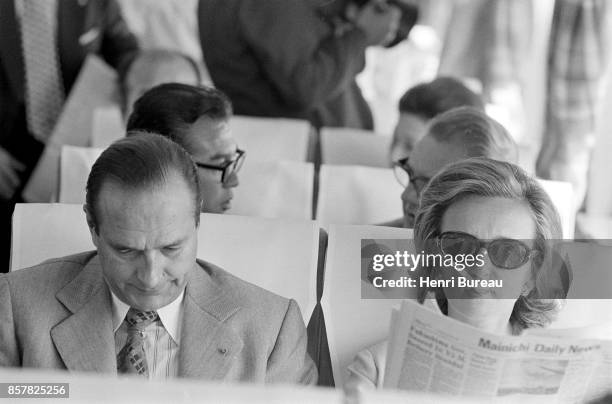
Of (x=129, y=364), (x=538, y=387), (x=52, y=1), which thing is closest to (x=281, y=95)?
(x=52, y=1)

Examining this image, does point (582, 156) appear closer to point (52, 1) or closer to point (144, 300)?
point (52, 1)

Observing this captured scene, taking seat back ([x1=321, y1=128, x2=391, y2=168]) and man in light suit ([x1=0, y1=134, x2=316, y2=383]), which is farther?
seat back ([x1=321, y1=128, x2=391, y2=168])

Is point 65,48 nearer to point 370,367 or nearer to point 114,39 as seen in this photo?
point 114,39

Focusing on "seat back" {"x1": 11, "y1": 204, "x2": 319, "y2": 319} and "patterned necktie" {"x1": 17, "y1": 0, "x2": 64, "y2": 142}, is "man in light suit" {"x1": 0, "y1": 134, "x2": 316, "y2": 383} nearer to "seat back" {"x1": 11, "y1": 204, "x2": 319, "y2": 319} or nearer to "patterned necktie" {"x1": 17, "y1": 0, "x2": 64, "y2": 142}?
"seat back" {"x1": 11, "y1": 204, "x2": 319, "y2": 319}

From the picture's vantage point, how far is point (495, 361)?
1.67m

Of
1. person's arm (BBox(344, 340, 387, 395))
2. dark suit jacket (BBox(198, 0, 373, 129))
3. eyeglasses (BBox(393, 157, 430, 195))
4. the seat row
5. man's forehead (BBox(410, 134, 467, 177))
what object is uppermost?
dark suit jacket (BBox(198, 0, 373, 129))

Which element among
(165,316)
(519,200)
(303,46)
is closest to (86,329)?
(165,316)

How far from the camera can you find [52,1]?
13.8ft

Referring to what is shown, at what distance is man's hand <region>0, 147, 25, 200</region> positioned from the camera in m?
4.04

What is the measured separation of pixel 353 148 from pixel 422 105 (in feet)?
1.31

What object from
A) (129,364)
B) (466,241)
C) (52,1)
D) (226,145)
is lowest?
(129,364)

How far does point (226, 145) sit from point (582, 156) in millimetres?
2992

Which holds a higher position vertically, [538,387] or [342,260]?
[342,260]

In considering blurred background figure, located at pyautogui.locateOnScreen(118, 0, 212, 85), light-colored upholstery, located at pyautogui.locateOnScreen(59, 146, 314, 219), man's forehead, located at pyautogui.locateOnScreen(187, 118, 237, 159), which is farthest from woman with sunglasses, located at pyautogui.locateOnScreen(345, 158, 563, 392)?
blurred background figure, located at pyautogui.locateOnScreen(118, 0, 212, 85)
